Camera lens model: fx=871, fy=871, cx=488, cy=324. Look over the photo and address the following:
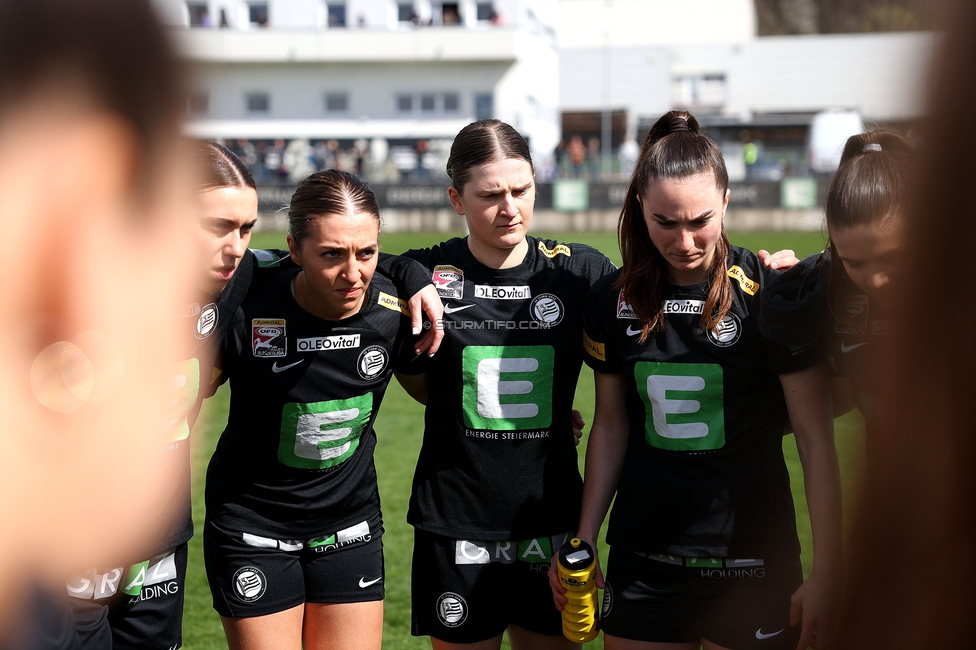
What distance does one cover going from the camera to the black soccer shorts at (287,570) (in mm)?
3252

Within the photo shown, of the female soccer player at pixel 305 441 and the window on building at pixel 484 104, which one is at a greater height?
the window on building at pixel 484 104

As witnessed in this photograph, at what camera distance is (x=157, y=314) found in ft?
2.98

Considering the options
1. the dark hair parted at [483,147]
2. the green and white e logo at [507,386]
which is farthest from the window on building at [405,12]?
the green and white e logo at [507,386]

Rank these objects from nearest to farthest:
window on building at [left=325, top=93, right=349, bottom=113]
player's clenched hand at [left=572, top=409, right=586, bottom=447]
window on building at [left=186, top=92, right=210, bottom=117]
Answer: window on building at [left=186, top=92, right=210, bottom=117]
player's clenched hand at [left=572, top=409, right=586, bottom=447]
window on building at [left=325, top=93, right=349, bottom=113]

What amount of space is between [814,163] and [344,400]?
86.3 ft

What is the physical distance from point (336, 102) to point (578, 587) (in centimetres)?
4910

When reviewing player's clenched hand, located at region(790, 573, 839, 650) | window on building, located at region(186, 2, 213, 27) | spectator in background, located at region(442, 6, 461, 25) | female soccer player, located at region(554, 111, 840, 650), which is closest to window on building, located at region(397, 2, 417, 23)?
spectator in background, located at region(442, 6, 461, 25)

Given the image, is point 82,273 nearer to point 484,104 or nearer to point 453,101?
point 484,104

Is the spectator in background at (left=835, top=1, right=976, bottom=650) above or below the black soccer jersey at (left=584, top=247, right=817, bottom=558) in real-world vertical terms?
above

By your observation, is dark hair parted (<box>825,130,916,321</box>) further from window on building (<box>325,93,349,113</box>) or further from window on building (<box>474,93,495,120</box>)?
window on building (<box>325,93,349,113</box>)

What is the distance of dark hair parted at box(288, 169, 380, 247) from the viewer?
324cm

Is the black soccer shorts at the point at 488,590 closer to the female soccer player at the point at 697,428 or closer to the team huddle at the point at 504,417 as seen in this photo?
the team huddle at the point at 504,417

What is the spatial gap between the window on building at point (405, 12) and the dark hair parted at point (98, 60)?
172ft

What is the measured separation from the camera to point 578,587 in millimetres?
2984
